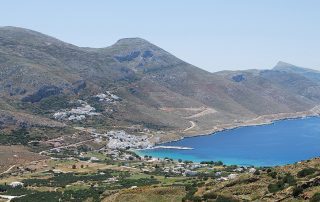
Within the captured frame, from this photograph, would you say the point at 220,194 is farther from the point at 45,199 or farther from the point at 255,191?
the point at 45,199

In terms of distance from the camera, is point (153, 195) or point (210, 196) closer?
point (210, 196)

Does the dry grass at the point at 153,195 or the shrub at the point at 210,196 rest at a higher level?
the shrub at the point at 210,196

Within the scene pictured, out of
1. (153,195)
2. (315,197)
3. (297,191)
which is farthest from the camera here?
(153,195)

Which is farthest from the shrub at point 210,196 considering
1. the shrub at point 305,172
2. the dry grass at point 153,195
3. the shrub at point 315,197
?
the shrub at point 315,197

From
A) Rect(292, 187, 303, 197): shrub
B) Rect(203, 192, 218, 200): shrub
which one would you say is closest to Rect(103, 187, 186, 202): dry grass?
Rect(203, 192, 218, 200): shrub

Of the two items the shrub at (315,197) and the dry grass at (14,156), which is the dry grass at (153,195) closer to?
the shrub at (315,197)

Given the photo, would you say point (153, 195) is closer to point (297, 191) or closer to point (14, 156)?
point (297, 191)

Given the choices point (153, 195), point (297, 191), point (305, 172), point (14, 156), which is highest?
point (305, 172)

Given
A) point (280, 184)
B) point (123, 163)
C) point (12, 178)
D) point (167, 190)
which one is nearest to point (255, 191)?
point (280, 184)

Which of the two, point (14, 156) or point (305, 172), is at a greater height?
point (305, 172)

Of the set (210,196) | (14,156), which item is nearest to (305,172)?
(210,196)

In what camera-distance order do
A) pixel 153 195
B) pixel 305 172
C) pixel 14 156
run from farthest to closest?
pixel 14 156
pixel 153 195
pixel 305 172

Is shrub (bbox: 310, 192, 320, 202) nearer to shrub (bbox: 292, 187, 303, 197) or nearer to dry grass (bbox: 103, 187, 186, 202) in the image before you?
shrub (bbox: 292, 187, 303, 197)
